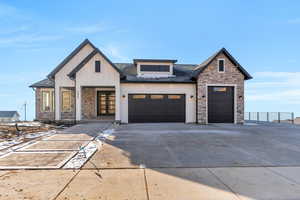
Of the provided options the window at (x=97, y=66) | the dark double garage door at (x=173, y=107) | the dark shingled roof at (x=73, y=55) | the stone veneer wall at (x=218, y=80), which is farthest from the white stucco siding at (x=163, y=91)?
the window at (x=97, y=66)

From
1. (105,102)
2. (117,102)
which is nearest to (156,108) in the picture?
(117,102)

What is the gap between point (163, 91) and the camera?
14547 millimetres

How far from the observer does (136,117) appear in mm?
14430

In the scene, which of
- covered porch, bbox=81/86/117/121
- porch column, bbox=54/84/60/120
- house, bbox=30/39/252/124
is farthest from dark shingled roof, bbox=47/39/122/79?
covered porch, bbox=81/86/117/121

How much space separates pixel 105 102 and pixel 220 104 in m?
10.7

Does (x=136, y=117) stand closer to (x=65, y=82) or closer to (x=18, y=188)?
(x=65, y=82)

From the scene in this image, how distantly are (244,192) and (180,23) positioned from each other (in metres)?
19.3

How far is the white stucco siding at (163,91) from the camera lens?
1425 centimetres

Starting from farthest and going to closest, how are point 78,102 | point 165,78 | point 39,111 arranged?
point 39,111 < point 165,78 < point 78,102

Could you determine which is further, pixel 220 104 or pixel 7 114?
pixel 7 114

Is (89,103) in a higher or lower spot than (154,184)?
higher

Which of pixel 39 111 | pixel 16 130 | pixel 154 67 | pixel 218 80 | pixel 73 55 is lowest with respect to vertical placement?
pixel 16 130

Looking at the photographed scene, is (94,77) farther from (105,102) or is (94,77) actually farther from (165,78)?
(165,78)

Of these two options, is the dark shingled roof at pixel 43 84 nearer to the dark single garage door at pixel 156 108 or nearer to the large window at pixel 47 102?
the large window at pixel 47 102
